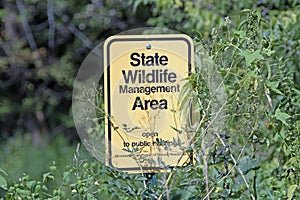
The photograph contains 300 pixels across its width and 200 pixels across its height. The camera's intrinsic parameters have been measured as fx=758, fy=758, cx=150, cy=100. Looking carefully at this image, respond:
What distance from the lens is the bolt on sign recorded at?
66.4 inches

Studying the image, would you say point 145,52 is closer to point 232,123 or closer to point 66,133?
point 232,123

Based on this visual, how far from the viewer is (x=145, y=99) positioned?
1.73 m

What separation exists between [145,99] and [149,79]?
0.05m

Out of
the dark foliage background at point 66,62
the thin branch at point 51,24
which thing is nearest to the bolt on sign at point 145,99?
the dark foliage background at point 66,62

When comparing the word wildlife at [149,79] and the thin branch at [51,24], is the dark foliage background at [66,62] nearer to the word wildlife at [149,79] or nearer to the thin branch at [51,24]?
the thin branch at [51,24]

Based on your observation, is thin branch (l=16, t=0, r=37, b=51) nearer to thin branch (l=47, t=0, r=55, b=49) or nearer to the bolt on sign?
thin branch (l=47, t=0, r=55, b=49)

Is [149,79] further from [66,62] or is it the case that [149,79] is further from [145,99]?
[66,62]

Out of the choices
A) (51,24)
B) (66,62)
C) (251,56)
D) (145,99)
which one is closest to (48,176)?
(145,99)

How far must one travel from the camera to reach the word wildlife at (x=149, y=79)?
1729mm

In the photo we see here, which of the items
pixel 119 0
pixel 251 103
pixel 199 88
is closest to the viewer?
pixel 199 88

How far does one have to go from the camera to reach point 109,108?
174cm

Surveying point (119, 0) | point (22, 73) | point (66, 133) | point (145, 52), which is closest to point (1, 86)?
point (22, 73)

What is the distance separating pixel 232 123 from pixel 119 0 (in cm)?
410

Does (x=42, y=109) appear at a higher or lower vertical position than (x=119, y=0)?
lower
